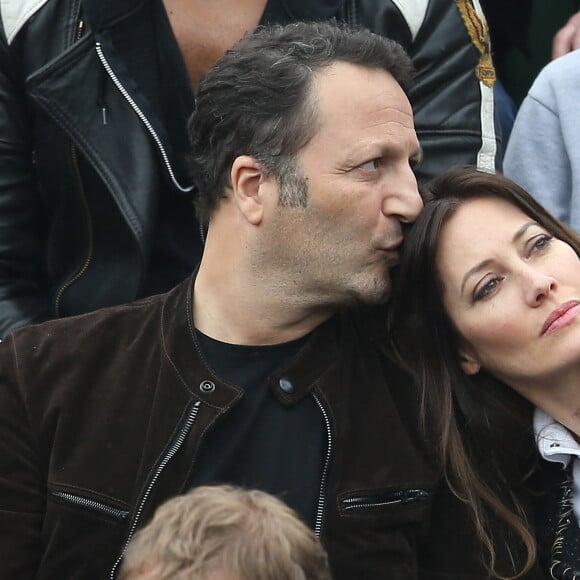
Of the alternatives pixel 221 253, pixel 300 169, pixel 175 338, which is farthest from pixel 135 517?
pixel 300 169

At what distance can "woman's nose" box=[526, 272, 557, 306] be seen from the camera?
8.13 ft

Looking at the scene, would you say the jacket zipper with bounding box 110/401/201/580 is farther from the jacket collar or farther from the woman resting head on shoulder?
the woman resting head on shoulder

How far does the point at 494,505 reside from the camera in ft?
8.39

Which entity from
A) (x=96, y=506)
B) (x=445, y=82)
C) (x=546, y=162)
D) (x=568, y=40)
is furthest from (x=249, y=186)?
(x=568, y=40)

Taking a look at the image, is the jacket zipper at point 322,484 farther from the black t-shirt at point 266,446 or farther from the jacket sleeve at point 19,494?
the jacket sleeve at point 19,494

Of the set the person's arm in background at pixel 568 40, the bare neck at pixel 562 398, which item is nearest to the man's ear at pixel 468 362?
the bare neck at pixel 562 398

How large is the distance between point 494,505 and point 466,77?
117cm

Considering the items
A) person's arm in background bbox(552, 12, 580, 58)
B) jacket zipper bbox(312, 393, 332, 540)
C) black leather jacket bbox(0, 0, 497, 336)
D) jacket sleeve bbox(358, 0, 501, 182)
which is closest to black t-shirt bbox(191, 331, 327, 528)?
jacket zipper bbox(312, 393, 332, 540)

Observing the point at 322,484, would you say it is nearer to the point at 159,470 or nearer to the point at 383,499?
the point at 383,499

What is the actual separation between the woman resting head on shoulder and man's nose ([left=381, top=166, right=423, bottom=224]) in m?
0.03

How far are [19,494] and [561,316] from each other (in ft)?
3.71

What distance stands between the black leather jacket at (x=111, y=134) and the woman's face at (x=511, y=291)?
0.56 metres

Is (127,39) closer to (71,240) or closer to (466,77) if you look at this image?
(71,240)

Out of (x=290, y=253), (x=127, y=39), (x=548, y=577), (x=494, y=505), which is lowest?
(x=548, y=577)
